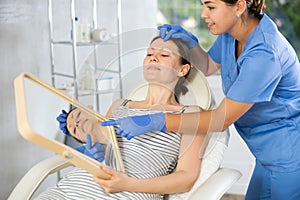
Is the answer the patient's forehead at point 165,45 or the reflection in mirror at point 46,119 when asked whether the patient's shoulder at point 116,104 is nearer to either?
the reflection in mirror at point 46,119

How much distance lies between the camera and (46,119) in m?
1.62

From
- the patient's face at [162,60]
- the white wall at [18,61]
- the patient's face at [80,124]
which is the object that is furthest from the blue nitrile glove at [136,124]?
the white wall at [18,61]

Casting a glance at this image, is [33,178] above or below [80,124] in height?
below

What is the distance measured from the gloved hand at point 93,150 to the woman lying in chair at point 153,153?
0.6 inches

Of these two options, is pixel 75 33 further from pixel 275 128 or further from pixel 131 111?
pixel 275 128

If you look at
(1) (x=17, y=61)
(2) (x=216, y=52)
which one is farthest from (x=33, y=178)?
(1) (x=17, y=61)

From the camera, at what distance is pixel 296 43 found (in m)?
3.01

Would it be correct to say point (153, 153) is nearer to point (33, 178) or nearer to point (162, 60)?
point (162, 60)

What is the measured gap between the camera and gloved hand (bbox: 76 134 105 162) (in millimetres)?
1475

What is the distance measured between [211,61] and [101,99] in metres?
0.46

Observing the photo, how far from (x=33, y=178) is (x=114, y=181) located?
0.38 meters

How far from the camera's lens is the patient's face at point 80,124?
1.49 m

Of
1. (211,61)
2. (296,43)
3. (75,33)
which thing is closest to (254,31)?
(211,61)

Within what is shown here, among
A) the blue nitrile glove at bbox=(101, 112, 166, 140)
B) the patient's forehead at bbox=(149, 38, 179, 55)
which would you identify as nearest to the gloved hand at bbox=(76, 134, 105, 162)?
the blue nitrile glove at bbox=(101, 112, 166, 140)
